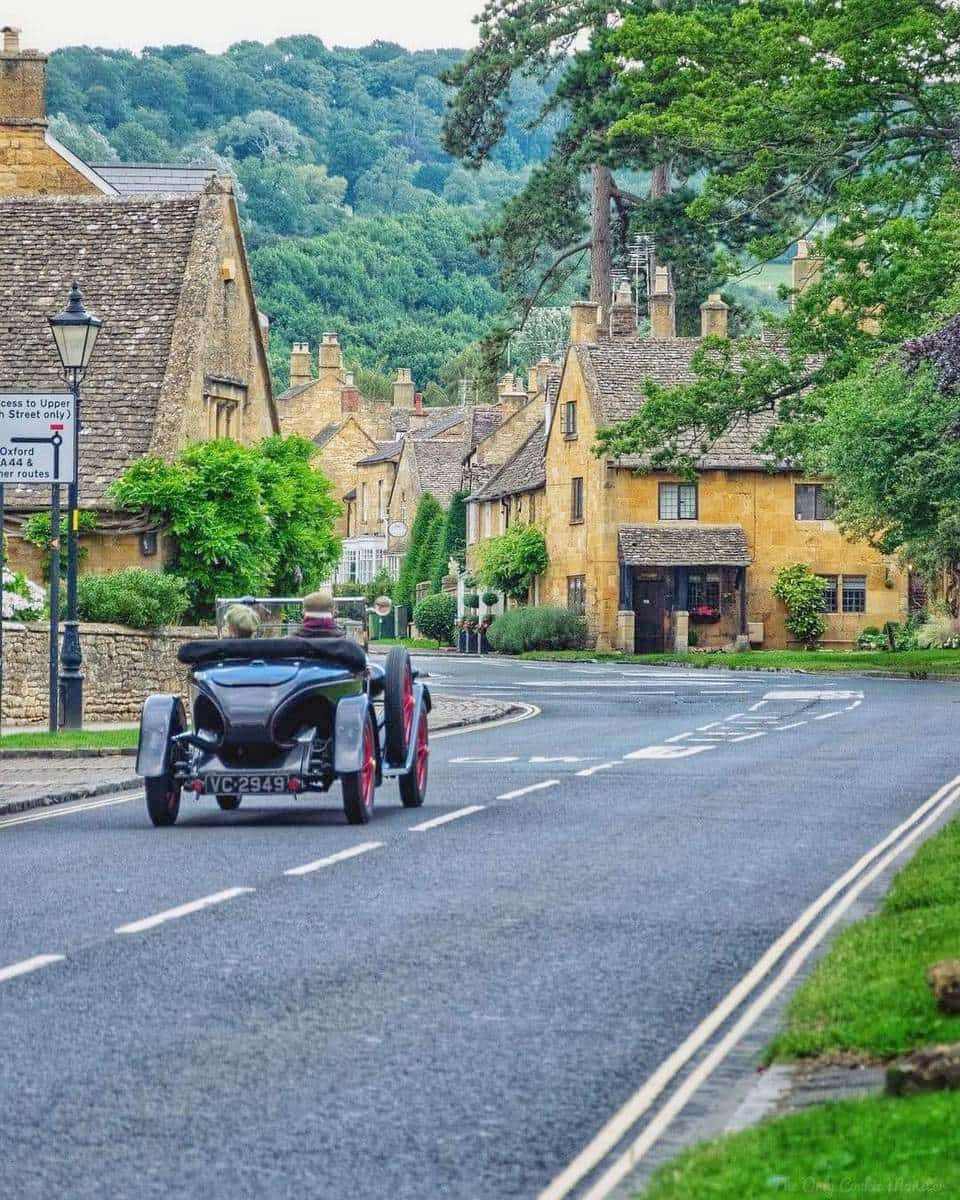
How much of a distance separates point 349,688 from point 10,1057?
30.2 ft

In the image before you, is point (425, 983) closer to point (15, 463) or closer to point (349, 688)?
point (349, 688)

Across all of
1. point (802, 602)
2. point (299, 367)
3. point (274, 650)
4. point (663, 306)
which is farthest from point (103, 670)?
point (299, 367)

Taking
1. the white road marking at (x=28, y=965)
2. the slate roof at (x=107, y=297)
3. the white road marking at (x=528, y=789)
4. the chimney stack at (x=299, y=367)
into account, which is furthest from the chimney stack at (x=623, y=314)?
the white road marking at (x=28, y=965)

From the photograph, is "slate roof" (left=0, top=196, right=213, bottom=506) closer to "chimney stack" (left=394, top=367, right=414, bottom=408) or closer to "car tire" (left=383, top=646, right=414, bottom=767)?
"car tire" (left=383, top=646, right=414, bottom=767)

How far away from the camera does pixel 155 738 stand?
16.5 metres

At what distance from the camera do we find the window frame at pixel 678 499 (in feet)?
255

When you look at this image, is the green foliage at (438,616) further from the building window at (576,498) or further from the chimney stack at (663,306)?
the chimney stack at (663,306)

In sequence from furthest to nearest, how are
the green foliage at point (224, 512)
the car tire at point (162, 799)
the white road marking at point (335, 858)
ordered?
1. the green foliage at point (224, 512)
2. the car tire at point (162, 799)
3. the white road marking at point (335, 858)

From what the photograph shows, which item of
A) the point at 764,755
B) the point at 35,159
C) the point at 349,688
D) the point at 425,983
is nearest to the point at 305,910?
the point at 425,983

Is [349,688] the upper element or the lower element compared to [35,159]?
lower

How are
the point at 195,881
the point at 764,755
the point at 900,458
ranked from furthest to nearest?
the point at 900,458 → the point at 764,755 → the point at 195,881

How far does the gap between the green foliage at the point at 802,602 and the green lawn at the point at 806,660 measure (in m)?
2.57

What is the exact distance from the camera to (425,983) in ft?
30.9

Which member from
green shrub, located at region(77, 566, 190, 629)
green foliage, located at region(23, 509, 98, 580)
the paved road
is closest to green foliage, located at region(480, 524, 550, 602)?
green foliage, located at region(23, 509, 98, 580)
